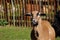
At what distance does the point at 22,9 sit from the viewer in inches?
672

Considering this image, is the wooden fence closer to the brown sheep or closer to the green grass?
the green grass

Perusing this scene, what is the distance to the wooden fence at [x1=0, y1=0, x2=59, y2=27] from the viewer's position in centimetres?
1691

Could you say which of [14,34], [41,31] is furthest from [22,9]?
[41,31]

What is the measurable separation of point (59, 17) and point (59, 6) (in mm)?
3657

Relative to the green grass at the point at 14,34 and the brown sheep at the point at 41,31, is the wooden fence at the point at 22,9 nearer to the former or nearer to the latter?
the green grass at the point at 14,34

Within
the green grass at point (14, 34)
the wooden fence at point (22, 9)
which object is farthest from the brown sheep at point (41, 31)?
the wooden fence at point (22, 9)

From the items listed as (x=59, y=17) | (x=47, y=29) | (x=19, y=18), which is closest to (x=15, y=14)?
(x=19, y=18)

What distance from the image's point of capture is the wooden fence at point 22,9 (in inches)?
666

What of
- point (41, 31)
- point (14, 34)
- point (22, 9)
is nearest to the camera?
point (41, 31)

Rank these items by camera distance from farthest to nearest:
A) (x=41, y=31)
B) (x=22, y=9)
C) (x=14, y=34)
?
(x=22, y=9)
(x=14, y=34)
(x=41, y=31)

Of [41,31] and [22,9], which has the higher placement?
[22,9]

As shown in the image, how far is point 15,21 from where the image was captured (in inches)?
670

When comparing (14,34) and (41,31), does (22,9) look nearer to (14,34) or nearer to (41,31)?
(14,34)

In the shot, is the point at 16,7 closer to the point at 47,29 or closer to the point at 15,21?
the point at 15,21
